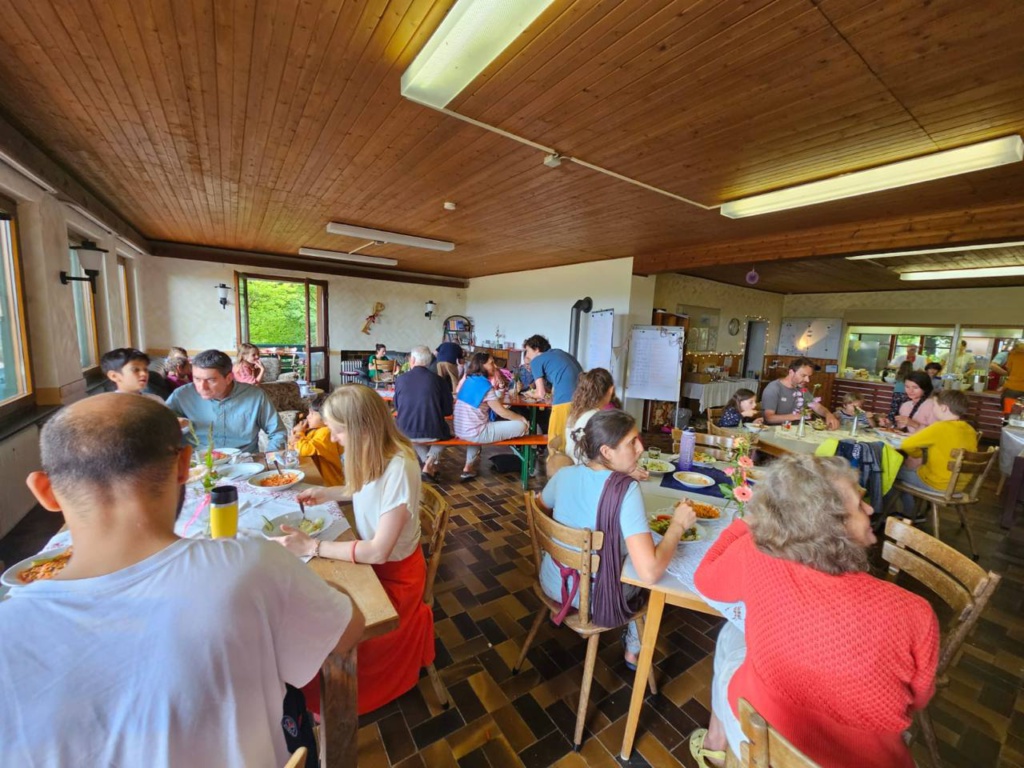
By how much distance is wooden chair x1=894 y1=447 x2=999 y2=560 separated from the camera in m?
2.95

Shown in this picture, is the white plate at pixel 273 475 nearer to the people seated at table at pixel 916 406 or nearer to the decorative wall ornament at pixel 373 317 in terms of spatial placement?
the people seated at table at pixel 916 406

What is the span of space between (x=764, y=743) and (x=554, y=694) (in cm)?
130

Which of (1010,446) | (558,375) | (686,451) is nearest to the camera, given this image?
(686,451)

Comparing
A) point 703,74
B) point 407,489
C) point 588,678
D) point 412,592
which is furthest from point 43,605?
point 703,74

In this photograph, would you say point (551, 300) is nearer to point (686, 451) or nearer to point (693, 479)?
point (686, 451)

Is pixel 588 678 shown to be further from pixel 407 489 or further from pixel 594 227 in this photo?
pixel 594 227

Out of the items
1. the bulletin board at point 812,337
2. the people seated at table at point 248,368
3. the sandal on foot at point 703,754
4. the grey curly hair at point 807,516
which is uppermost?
the bulletin board at point 812,337

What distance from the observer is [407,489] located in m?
1.47

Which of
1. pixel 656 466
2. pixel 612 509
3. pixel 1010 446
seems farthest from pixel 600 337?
pixel 612 509

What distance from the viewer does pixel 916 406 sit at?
386cm

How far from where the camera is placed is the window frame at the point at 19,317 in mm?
3020

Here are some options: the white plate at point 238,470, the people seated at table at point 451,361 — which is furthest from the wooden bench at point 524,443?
the white plate at point 238,470

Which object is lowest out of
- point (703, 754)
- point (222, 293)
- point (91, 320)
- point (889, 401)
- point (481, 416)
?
point (703, 754)

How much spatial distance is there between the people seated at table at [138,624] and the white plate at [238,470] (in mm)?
1247
